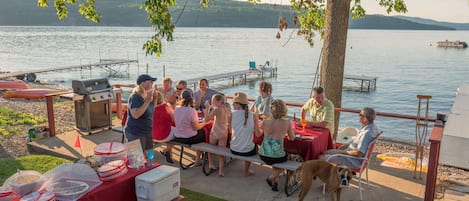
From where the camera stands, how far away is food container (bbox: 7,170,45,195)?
3.17 m

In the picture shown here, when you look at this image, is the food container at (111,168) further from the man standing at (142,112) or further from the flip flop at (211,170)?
the flip flop at (211,170)

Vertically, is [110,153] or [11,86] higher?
[110,153]

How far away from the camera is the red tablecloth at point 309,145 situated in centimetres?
535

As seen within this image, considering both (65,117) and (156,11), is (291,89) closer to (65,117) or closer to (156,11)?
(65,117)

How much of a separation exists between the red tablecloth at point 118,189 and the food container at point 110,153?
0.18 meters

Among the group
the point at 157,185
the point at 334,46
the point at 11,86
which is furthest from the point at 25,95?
the point at 157,185

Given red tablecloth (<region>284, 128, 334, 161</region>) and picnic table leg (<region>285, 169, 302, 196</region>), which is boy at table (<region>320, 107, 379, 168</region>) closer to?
red tablecloth (<region>284, 128, 334, 161</region>)

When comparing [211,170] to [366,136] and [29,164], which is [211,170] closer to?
[366,136]

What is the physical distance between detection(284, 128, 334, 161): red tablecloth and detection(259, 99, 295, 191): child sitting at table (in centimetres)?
21

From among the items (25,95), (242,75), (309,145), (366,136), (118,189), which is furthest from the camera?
(242,75)

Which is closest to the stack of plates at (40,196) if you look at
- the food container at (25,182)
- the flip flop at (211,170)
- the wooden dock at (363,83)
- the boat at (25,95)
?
the food container at (25,182)

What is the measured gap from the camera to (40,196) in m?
3.13

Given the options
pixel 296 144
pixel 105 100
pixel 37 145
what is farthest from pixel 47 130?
pixel 296 144

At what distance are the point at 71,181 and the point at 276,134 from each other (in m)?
2.69
